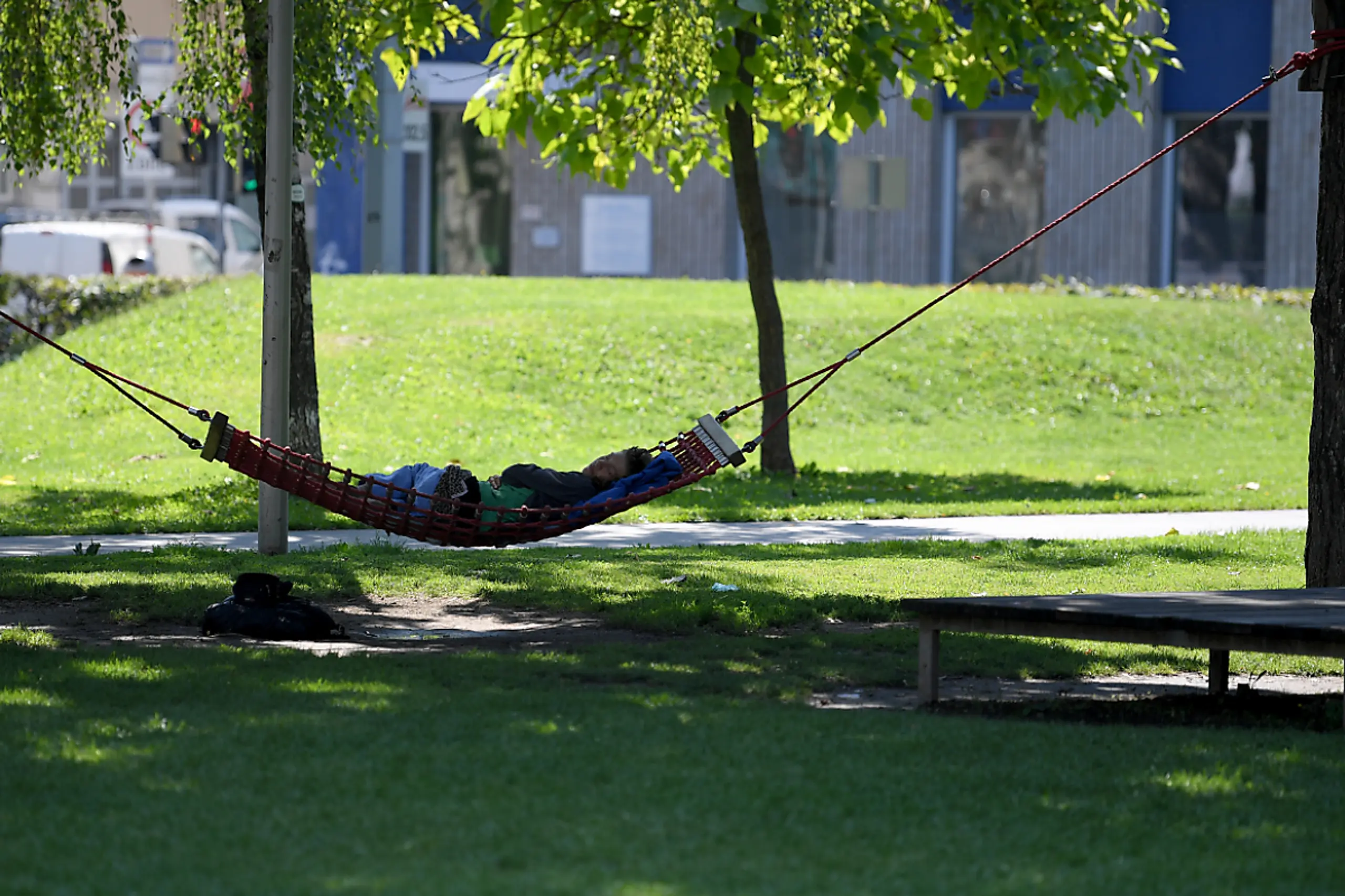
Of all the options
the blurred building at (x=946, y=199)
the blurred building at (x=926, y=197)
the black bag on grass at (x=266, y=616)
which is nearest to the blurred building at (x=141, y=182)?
the blurred building at (x=926, y=197)

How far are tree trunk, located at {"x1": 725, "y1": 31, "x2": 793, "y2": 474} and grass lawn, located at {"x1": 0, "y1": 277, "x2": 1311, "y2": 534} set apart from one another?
397mm

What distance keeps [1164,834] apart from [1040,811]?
1.12 ft

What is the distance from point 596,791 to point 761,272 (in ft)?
37.8

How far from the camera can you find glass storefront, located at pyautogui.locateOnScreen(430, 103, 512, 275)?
3300 centimetres

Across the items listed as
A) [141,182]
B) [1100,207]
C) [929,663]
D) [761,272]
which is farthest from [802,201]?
[929,663]

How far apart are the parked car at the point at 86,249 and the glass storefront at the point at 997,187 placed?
1236cm

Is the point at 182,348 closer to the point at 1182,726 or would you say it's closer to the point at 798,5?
the point at 798,5

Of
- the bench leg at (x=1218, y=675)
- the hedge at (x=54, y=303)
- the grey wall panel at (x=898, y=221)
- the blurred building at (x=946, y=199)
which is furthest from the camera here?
the grey wall panel at (x=898, y=221)

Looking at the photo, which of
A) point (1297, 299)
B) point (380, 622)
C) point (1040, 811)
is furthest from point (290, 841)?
point (1297, 299)

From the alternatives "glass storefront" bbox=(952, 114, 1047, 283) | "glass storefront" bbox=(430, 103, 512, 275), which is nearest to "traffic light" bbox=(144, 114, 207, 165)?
"glass storefront" bbox=(430, 103, 512, 275)

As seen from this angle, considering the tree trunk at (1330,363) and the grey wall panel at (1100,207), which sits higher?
the grey wall panel at (1100,207)

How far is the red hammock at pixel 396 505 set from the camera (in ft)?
29.4

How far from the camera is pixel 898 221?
104ft

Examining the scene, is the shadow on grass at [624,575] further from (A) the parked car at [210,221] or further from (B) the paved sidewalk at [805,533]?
(A) the parked car at [210,221]
